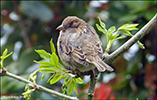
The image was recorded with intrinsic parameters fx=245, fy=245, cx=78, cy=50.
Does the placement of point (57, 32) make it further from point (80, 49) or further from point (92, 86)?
point (92, 86)

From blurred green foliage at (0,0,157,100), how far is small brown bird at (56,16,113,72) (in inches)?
22.8

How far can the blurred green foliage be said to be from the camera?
262 cm

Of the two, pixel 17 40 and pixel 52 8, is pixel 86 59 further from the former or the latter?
pixel 17 40

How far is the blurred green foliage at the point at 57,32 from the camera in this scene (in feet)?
8.58

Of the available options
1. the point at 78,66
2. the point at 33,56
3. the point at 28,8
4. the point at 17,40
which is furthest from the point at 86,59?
the point at 17,40

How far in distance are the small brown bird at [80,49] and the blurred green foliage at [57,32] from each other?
58 centimetres

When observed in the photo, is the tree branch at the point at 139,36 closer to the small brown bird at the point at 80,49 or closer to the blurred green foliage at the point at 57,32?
the small brown bird at the point at 80,49

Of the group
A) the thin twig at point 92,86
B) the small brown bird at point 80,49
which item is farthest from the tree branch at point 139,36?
the small brown bird at point 80,49

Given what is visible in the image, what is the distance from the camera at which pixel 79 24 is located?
2328 mm

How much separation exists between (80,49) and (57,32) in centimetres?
123

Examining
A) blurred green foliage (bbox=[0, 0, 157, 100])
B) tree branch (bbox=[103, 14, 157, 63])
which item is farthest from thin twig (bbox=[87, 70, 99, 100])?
blurred green foliage (bbox=[0, 0, 157, 100])

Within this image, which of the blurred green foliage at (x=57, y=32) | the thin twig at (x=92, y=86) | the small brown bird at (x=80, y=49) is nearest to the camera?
the thin twig at (x=92, y=86)

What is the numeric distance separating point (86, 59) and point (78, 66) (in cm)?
8

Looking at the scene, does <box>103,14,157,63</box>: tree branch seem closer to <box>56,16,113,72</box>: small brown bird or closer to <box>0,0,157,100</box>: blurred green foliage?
<box>56,16,113,72</box>: small brown bird
